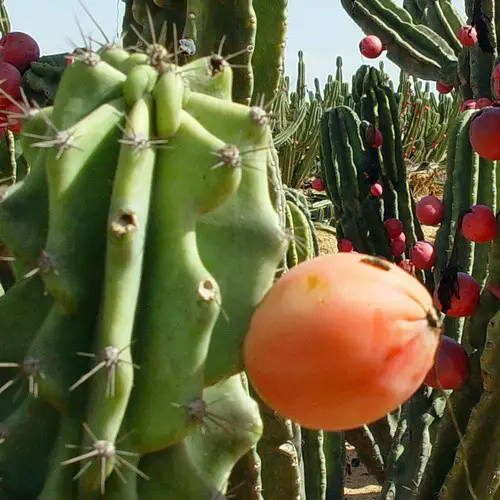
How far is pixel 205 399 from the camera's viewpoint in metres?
1.18

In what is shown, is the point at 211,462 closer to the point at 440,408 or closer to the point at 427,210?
the point at 440,408

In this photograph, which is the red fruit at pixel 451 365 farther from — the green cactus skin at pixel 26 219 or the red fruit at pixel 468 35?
the red fruit at pixel 468 35

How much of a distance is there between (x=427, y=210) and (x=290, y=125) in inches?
56.5

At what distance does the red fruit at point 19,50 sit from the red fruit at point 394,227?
2.47m

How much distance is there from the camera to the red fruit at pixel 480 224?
2209 millimetres

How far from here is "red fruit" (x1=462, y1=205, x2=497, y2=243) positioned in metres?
2.21

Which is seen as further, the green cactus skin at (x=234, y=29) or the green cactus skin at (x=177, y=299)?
the green cactus skin at (x=234, y=29)

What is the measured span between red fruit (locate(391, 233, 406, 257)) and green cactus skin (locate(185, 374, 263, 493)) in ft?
9.08

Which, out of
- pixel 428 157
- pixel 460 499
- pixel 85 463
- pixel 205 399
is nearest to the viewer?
pixel 85 463

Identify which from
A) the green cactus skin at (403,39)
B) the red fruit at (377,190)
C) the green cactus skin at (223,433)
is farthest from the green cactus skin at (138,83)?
the green cactus skin at (403,39)

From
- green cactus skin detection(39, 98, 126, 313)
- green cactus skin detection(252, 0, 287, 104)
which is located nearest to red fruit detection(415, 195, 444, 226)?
green cactus skin detection(252, 0, 287, 104)

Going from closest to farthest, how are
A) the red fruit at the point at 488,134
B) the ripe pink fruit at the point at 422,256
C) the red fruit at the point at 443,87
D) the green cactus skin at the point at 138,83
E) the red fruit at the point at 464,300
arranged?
the green cactus skin at the point at 138,83 < the red fruit at the point at 488,134 < the red fruit at the point at 464,300 < the ripe pink fruit at the point at 422,256 < the red fruit at the point at 443,87

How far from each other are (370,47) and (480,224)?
2240 mm

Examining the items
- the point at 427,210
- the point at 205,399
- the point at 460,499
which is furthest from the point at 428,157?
the point at 205,399
